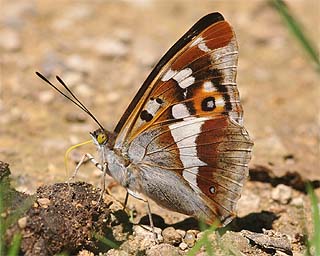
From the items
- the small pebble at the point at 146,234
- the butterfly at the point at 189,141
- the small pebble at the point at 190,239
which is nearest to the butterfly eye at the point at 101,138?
the butterfly at the point at 189,141

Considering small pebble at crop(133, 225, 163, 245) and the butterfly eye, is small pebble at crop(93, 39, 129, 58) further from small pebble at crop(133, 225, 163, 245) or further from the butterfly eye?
small pebble at crop(133, 225, 163, 245)

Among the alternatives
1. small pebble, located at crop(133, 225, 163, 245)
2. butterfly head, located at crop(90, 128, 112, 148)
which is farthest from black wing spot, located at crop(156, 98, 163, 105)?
small pebble, located at crop(133, 225, 163, 245)

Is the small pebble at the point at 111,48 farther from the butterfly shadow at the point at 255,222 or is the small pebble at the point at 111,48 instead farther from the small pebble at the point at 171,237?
the small pebble at the point at 171,237

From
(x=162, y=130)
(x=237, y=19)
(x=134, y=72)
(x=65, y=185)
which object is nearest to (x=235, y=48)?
(x=162, y=130)

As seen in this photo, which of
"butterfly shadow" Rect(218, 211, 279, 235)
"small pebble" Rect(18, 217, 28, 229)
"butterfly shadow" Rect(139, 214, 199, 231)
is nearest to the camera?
"small pebble" Rect(18, 217, 28, 229)

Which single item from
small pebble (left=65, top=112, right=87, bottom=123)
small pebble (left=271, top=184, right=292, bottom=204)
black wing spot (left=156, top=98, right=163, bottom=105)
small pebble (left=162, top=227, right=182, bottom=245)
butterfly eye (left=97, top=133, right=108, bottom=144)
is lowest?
small pebble (left=162, top=227, right=182, bottom=245)

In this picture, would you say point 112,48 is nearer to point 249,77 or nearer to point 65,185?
point 249,77

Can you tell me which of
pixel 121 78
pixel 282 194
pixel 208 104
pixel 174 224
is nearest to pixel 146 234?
pixel 174 224
